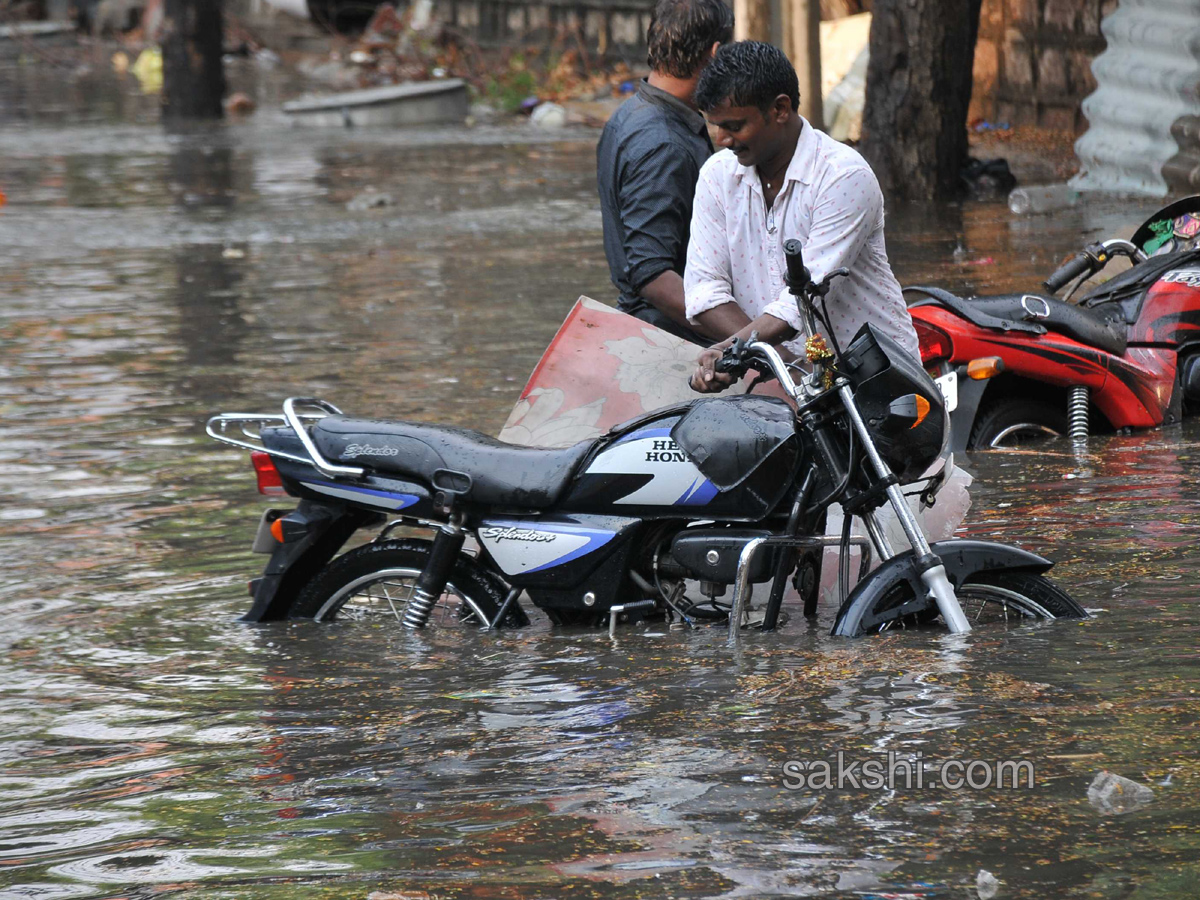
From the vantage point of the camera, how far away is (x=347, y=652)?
4.98 m

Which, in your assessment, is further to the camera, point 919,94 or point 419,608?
point 919,94

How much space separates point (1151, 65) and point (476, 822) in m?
12.2

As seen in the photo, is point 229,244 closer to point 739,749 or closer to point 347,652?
point 347,652

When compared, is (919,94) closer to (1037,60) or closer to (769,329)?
(1037,60)

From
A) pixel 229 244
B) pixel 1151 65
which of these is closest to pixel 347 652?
pixel 229 244

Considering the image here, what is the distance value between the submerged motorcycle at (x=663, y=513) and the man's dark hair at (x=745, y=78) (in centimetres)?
57

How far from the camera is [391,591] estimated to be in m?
5.14

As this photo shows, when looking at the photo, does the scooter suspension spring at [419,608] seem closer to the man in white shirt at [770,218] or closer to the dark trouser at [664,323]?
the man in white shirt at [770,218]

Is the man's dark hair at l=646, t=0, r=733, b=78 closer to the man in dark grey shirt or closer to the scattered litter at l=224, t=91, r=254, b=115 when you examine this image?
the man in dark grey shirt

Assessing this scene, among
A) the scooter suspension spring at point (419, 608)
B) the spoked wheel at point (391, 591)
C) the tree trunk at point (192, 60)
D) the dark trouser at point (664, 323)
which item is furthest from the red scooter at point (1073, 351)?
the tree trunk at point (192, 60)

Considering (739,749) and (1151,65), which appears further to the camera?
(1151,65)
